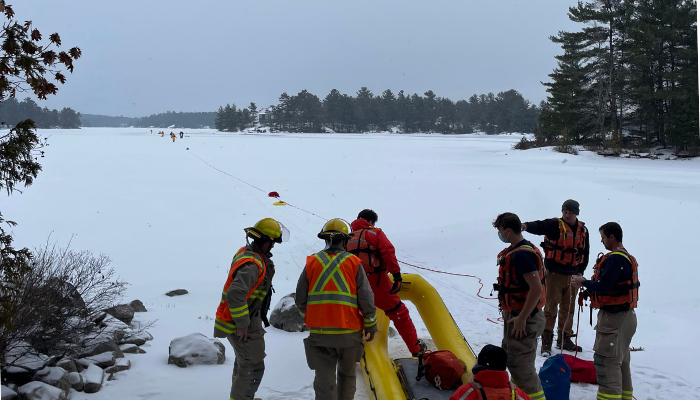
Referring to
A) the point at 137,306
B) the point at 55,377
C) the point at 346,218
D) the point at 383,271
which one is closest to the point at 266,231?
the point at 383,271

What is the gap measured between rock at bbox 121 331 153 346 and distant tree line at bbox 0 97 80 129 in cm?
9111

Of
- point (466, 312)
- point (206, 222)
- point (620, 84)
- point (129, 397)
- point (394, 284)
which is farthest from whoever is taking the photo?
point (620, 84)

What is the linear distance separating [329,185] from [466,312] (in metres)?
12.8

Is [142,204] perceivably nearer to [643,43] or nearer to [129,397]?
[129,397]

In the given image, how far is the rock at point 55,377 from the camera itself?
4754 mm

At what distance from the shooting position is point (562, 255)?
20.5 ft

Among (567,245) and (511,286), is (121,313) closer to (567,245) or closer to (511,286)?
(511,286)

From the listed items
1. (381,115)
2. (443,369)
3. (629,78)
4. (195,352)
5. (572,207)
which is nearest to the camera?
(443,369)

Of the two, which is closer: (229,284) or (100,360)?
(229,284)

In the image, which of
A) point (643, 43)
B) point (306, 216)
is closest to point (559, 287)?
point (306, 216)

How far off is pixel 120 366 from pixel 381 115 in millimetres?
100319

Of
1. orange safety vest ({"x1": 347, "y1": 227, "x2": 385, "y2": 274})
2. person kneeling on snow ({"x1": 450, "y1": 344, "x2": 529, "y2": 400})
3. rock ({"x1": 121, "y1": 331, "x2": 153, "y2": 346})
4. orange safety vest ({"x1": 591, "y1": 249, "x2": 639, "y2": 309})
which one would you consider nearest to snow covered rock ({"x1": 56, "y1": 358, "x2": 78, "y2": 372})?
rock ({"x1": 121, "y1": 331, "x2": 153, "y2": 346})

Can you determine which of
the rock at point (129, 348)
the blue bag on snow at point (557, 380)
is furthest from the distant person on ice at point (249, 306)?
the blue bag on snow at point (557, 380)

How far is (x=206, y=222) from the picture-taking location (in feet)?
47.4
